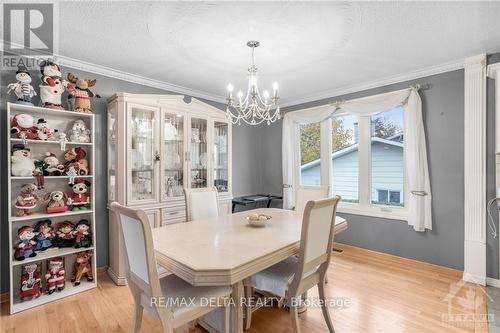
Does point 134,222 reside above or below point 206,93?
below

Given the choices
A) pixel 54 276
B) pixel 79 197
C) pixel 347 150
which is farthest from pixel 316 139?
pixel 54 276

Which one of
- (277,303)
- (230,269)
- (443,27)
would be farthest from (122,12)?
(277,303)

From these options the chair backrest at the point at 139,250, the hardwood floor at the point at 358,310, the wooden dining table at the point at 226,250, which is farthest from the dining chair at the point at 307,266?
the chair backrest at the point at 139,250

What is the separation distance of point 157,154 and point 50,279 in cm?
152

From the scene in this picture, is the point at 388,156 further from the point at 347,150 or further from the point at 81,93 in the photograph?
the point at 81,93

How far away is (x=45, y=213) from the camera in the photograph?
2348 millimetres

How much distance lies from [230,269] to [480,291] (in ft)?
8.76

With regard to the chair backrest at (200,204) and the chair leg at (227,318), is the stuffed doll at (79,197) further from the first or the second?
the chair leg at (227,318)

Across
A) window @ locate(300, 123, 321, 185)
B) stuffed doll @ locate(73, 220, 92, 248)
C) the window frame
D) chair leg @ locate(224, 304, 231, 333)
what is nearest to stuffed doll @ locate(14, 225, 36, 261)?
stuffed doll @ locate(73, 220, 92, 248)

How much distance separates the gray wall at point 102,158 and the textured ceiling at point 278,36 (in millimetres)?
270

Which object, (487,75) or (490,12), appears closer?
(490,12)

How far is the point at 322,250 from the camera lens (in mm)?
1742

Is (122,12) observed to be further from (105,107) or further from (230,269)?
(230,269)

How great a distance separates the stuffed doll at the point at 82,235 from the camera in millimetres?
2438
